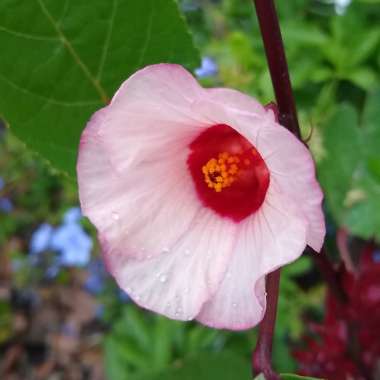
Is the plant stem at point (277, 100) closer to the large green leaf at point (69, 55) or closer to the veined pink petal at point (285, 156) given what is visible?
the veined pink petal at point (285, 156)

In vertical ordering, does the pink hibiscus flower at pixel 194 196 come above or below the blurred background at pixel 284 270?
above

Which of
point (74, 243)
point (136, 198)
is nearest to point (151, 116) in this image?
point (136, 198)

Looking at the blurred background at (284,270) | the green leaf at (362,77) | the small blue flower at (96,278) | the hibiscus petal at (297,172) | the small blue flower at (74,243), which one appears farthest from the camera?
the small blue flower at (96,278)

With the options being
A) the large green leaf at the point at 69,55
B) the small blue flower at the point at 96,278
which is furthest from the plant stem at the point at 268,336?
the small blue flower at the point at 96,278

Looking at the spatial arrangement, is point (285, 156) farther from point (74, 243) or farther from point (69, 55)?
point (74, 243)

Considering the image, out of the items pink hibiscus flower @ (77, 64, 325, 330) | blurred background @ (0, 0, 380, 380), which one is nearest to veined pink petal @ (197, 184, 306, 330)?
pink hibiscus flower @ (77, 64, 325, 330)

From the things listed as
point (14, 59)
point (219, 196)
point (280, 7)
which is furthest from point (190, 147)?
point (280, 7)

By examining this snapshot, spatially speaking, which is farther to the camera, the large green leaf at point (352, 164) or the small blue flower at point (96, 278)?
the small blue flower at point (96, 278)
